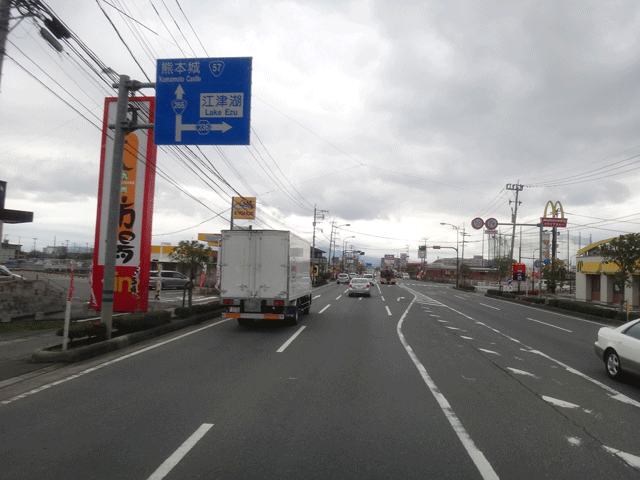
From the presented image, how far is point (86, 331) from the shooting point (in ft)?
30.9

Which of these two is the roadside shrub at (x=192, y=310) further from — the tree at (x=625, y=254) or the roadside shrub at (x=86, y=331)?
the tree at (x=625, y=254)

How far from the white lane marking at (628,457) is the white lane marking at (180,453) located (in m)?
4.31

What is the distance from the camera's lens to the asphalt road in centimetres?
411

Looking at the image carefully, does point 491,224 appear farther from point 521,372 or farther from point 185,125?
point 185,125

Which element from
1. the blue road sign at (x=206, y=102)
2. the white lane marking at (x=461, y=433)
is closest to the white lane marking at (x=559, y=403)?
the white lane marking at (x=461, y=433)

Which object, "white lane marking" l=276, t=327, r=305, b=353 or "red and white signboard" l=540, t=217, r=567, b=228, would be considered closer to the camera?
"white lane marking" l=276, t=327, r=305, b=353

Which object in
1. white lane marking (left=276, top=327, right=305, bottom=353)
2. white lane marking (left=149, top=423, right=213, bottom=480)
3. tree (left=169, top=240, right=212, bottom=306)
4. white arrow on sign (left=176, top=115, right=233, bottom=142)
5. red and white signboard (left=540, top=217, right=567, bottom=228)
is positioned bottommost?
white lane marking (left=276, top=327, right=305, bottom=353)

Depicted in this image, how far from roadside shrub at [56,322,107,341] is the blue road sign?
4.28 m

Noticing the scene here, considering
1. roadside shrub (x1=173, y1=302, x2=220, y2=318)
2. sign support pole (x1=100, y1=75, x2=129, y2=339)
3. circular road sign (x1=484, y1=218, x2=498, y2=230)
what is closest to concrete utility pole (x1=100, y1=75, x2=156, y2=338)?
sign support pole (x1=100, y1=75, x2=129, y2=339)

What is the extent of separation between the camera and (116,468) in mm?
3951

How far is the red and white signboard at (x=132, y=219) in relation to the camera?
16.7 meters

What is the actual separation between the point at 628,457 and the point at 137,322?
1031 centimetres

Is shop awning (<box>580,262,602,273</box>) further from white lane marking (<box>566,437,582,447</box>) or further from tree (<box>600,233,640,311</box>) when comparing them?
white lane marking (<box>566,437,582,447</box>)

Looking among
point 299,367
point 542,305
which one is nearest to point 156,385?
point 299,367
